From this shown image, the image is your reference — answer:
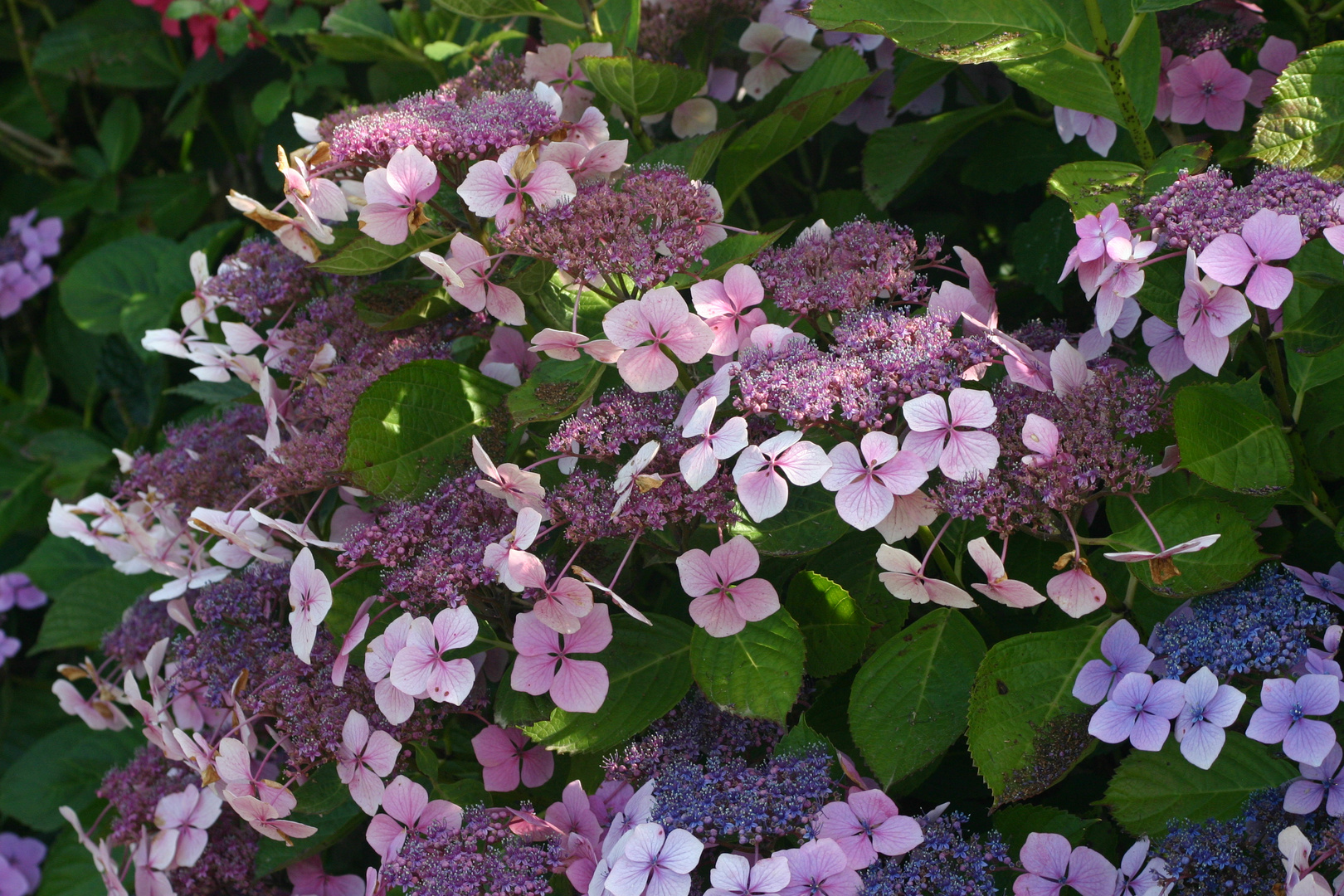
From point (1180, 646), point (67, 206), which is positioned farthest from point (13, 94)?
point (1180, 646)

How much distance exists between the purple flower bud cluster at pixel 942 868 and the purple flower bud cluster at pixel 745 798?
0.06m

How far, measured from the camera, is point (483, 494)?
0.84m

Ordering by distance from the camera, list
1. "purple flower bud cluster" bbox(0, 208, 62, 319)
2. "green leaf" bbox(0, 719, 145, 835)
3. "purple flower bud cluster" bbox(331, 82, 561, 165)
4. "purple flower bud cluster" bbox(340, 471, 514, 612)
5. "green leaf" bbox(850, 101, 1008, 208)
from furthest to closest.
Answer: "purple flower bud cluster" bbox(0, 208, 62, 319) < "green leaf" bbox(0, 719, 145, 835) < "green leaf" bbox(850, 101, 1008, 208) < "purple flower bud cluster" bbox(331, 82, 561, 165) < "purple flower bud cluster" bbox(340, 471, 514, 612)

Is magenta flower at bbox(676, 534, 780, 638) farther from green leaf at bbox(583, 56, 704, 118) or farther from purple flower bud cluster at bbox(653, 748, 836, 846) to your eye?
green leaf at bbox(583, 56, 704, 118)

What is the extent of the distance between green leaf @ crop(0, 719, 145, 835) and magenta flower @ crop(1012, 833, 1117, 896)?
1.20m

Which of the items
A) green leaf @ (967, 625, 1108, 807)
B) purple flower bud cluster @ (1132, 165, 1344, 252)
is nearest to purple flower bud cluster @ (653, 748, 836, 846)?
green leaf @ (967, 625, 1108, 807)

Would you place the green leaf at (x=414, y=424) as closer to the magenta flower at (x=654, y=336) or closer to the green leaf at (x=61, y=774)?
the magenta flower at (x=654, y=336)

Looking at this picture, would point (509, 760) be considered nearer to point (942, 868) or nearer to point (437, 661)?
point (437, 661)

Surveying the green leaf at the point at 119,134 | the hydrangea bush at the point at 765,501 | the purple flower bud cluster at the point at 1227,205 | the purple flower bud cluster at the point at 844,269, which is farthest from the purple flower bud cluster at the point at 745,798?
the green leaf at the point at 119,134

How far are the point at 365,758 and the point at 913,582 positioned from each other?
1.44 feet

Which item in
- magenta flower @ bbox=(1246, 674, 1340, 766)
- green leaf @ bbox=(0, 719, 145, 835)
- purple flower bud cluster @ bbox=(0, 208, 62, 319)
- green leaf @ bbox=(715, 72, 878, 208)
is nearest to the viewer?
magenta flower @ bbox=(1246, 674, 1340, 766)

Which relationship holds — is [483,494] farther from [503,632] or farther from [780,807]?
[780,807]

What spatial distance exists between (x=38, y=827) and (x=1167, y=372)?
153 cm

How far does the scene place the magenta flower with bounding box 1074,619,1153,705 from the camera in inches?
29.2
